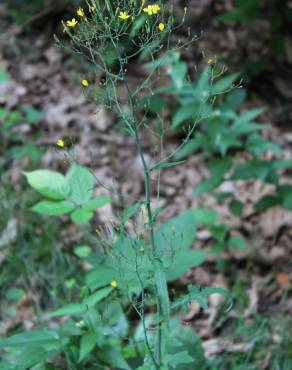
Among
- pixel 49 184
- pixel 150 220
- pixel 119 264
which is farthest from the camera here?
pixel 49 184

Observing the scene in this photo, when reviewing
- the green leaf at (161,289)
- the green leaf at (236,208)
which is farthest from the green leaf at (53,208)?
the green leaf at (236,208)

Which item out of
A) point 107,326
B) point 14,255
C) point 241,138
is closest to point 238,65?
point 241,138

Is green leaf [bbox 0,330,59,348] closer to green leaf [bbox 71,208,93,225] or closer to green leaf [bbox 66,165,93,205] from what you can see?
green leaf [bbox 71,208,93,225]

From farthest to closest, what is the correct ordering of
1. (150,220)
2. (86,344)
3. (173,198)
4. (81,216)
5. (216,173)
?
1. (173,198)
2. (216,173)
3. (81,216)
4. (86,344)
5. (150,220)

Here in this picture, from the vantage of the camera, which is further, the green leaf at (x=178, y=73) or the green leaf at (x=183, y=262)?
the green leaf at (x=178, y=73)

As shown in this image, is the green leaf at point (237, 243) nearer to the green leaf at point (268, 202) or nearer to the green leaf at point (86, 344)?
the green leaf at point (268, 202)

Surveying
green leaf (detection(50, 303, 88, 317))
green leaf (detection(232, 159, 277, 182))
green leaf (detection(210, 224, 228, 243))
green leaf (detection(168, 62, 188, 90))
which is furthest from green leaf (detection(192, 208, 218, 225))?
green leaf (detection(50, 303, 88, 317))

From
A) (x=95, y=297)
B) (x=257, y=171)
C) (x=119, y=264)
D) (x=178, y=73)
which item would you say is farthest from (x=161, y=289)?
(x=178, y=73)

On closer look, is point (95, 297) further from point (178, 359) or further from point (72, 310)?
point (178, 359)
